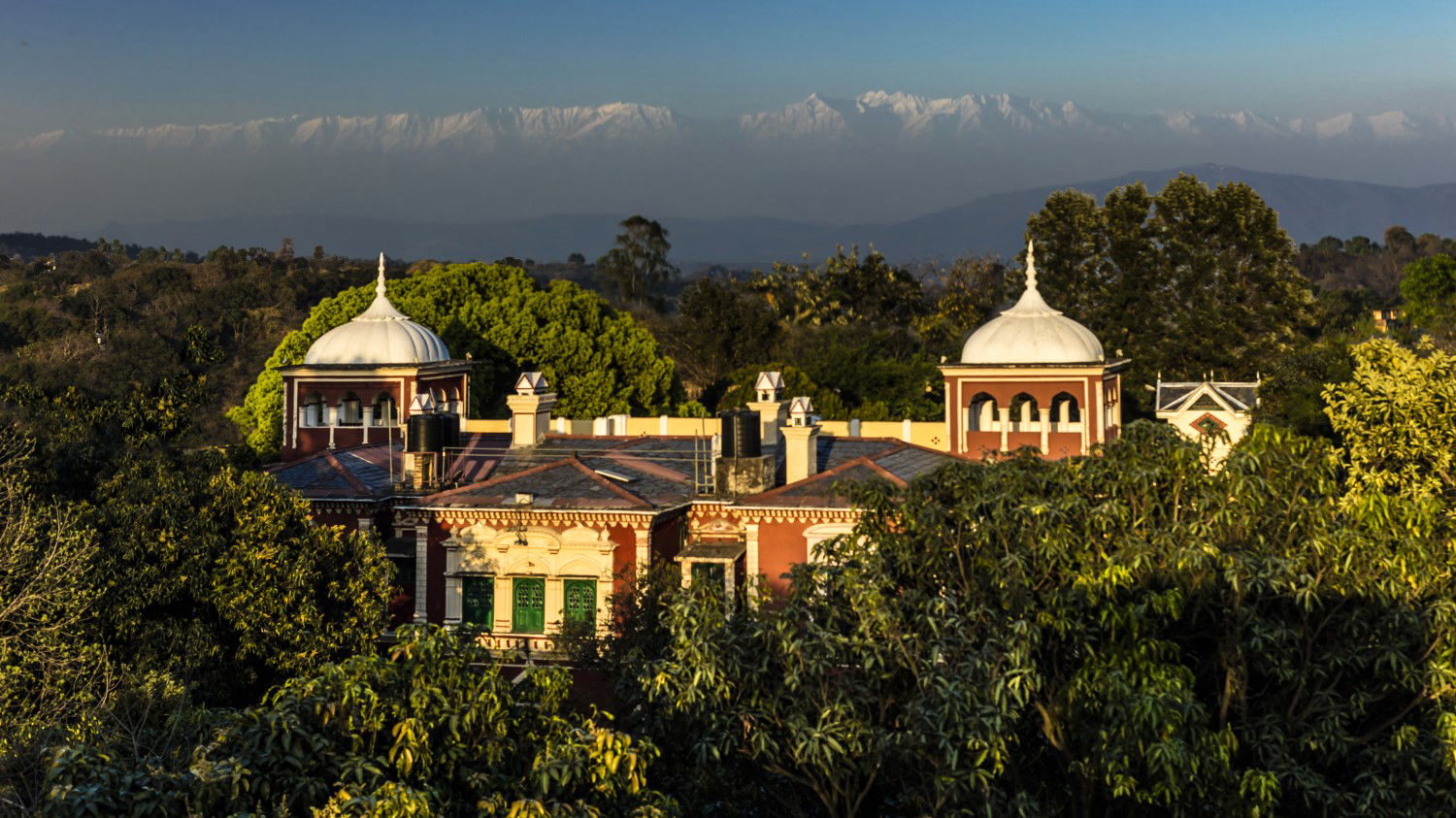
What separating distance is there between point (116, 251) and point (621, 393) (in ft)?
361

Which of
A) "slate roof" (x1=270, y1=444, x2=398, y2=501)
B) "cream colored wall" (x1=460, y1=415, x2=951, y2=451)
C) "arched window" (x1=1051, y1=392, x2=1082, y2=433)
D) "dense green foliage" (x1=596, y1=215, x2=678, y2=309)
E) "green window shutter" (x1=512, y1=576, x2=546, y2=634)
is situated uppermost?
"dense green foliage" (x1=596, y1=215, x2=678, y2=309)

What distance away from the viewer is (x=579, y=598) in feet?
94.0

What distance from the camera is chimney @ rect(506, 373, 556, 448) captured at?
117 ft

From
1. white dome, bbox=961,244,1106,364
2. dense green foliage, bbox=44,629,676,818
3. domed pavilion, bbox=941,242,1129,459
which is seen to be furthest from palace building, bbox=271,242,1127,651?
dense green foliage, bbox=44,629,676,818

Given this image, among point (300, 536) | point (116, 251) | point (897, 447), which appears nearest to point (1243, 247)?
point (897, 447)

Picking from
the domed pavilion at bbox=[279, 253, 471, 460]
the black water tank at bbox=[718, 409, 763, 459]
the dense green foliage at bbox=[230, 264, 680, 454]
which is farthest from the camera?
the dense green foliage at bbox=[230, 264, 680, 454]

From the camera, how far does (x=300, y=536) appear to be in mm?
25047

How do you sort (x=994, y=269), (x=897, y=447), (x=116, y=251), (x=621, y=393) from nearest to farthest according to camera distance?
(x=897, y=447), (x=621, y=393), (x=994, y=269), (x=116, y=251)

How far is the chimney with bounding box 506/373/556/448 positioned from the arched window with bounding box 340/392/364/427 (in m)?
8.16

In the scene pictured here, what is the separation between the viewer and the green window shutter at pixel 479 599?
29.2m

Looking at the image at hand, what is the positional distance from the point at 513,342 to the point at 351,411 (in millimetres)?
17074

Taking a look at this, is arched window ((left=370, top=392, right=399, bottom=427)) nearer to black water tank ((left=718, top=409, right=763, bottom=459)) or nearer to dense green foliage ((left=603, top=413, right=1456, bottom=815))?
black water tank ((left=718, top=409, right=763, bottom=459))

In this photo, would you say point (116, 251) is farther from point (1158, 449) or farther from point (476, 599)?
point (1158, 449)

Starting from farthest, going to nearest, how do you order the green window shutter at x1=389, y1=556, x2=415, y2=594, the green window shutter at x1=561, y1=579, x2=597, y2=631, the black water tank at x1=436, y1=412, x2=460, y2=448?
the black water tank at x1=436, y1=412, x2=460, y2=448 → the green window shutter at x1=389, y1=556, x2=415, y2=594 → the green window shutter at x1=561, y1=579, x2=597, y2=631
